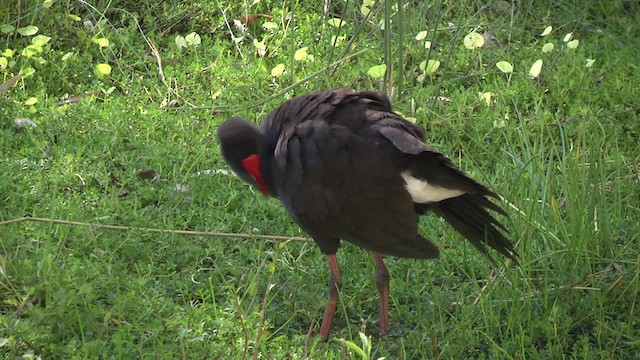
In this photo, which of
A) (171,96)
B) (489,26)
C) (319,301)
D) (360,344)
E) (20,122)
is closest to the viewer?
(360,344)

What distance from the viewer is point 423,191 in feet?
12.8

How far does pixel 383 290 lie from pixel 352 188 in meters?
0.57

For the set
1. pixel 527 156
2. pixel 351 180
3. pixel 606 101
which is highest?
pixel 351 180

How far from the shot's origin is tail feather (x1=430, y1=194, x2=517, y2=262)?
4.07 metres

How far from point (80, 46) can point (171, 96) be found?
0.77m

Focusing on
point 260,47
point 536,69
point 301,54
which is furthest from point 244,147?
point 260,47

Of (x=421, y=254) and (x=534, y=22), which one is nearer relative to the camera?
(x=421, y=254)

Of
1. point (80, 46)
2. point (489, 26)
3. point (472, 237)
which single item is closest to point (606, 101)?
point (489, 26)

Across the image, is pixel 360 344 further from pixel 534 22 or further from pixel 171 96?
pixel 534 22

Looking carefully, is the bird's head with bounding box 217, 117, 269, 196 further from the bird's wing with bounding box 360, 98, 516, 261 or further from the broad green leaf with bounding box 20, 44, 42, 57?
the broad green leaf with bounding box 20, 44, 42, 57

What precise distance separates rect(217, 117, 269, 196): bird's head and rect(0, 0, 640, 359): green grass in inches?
13.7

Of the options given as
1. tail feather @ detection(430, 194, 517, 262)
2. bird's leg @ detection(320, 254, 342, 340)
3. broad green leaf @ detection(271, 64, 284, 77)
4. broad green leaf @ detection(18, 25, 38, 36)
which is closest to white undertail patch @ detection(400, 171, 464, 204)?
tail feather @ detection(430, 194, 517, 262)

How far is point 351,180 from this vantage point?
12.5 ft

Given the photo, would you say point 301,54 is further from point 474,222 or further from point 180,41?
point 474,222
